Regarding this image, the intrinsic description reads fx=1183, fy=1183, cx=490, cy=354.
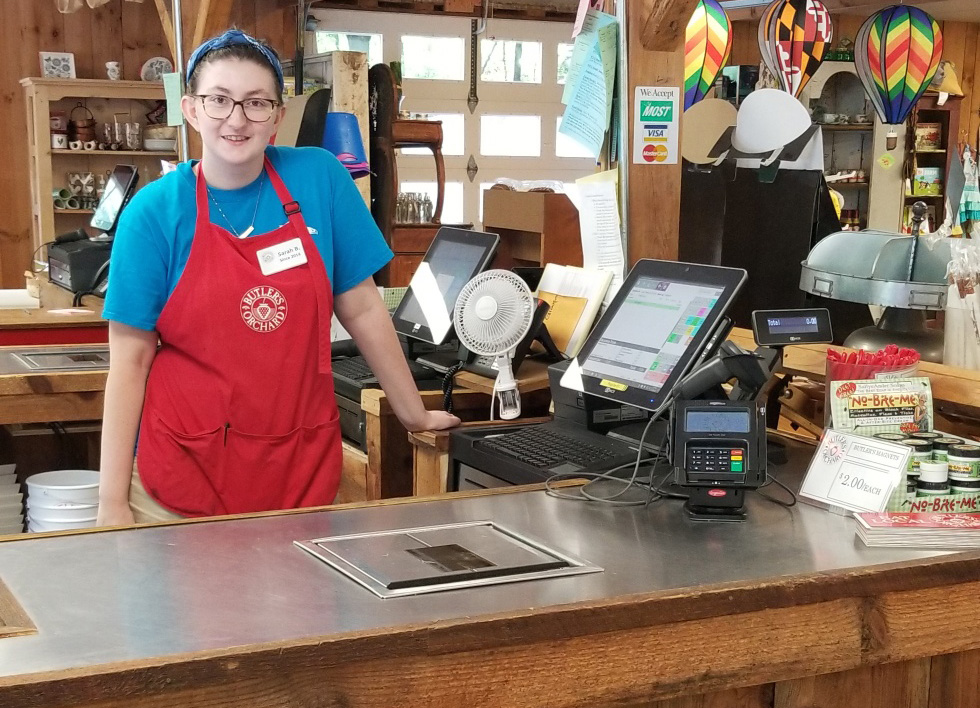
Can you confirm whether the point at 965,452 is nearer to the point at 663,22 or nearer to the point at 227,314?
the point at 227,314

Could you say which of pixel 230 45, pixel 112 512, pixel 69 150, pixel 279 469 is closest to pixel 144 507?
pixel 112 512

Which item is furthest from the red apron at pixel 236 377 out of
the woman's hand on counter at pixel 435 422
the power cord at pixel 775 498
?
the power cord at pixel 775 498

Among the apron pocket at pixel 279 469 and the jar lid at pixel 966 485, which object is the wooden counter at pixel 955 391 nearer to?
the jar lid at pixel 966 485

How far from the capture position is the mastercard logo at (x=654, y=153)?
2859 mm

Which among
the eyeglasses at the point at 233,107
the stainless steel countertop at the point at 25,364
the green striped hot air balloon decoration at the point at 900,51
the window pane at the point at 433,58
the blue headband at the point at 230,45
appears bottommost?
the stainless steel countertop at the point at 25,364

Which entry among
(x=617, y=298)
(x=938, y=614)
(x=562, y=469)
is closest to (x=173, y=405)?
(x=562, y=469)

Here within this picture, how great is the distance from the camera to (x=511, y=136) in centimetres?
912

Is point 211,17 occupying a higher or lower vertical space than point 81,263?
higher

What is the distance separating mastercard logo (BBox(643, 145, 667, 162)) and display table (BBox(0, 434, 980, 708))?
1.29m

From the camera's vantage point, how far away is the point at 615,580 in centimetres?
149

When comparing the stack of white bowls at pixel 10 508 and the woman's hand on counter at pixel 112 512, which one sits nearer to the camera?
the woman's hand on counter at pixel 112 512

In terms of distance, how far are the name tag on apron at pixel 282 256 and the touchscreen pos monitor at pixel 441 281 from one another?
0.94m

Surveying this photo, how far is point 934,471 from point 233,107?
130 centimetres

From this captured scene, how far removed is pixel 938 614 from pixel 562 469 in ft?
2.29
